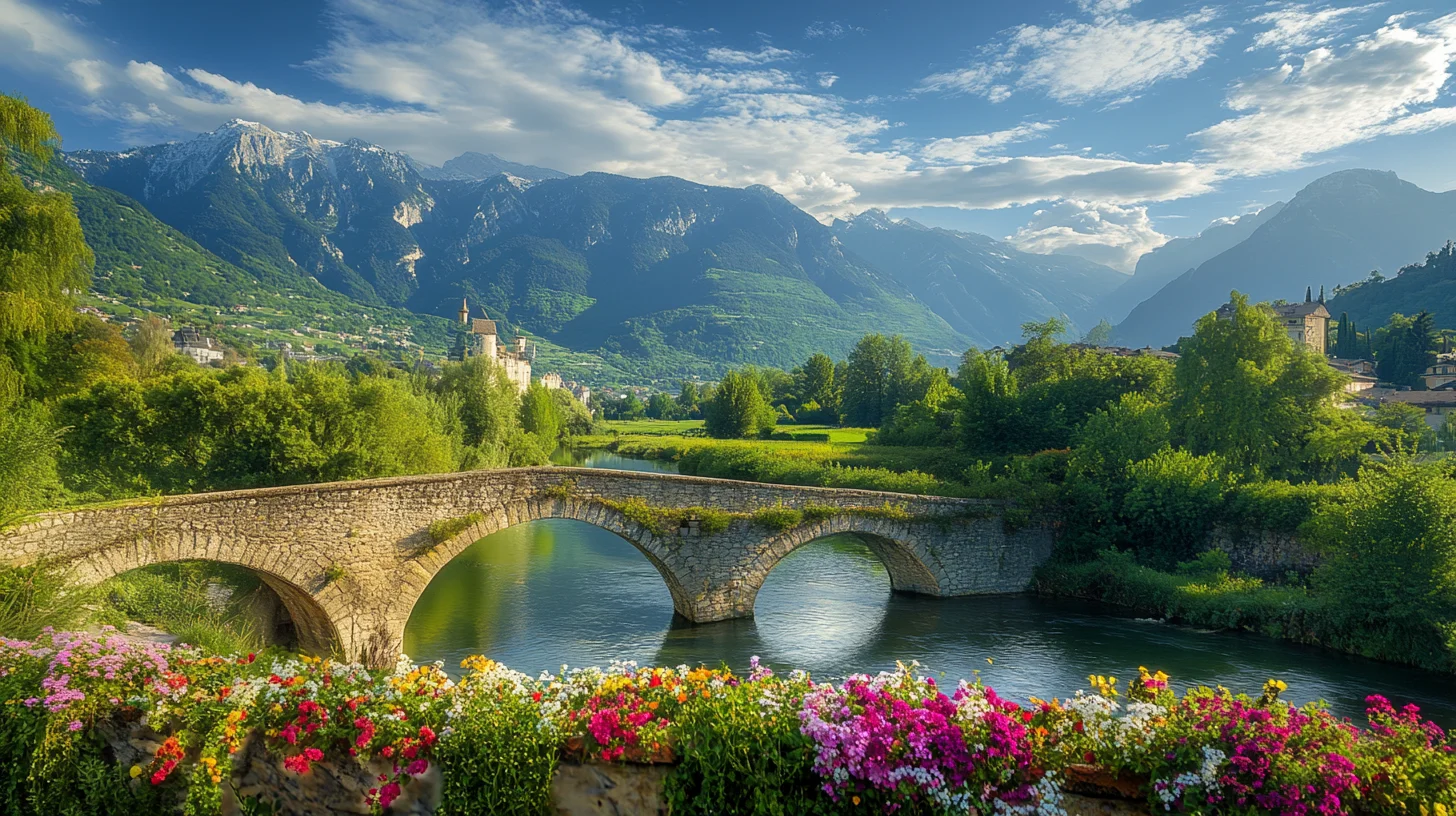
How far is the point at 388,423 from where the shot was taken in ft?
80.1

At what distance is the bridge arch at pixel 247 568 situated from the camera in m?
12.5

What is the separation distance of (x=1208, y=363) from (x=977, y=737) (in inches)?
1248

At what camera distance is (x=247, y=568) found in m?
14.7

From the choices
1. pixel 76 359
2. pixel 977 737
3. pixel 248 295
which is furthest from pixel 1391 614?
pixel 248 295

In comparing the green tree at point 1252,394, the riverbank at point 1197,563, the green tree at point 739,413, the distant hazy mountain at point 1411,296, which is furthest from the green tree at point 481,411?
the distant hazy mountain at point 1411,296

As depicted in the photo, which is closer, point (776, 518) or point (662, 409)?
point (776, 518)

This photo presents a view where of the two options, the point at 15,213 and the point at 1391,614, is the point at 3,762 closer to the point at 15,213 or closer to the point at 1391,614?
the point at 15,213

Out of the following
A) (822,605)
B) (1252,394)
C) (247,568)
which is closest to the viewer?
(247,568)

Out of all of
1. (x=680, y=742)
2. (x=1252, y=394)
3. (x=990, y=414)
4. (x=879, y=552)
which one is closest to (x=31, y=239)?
(x=680, y=742)

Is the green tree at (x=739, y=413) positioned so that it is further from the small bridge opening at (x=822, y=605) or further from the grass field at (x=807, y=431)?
the small bridge opening at (x=822, y=605)

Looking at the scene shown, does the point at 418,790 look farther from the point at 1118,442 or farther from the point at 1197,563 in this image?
the point at 1118,442

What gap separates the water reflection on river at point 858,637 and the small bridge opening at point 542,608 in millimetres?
64

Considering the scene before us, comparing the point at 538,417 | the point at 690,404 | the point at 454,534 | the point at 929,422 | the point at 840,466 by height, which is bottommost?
the point at 454,534

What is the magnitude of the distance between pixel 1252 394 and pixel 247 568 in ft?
106
